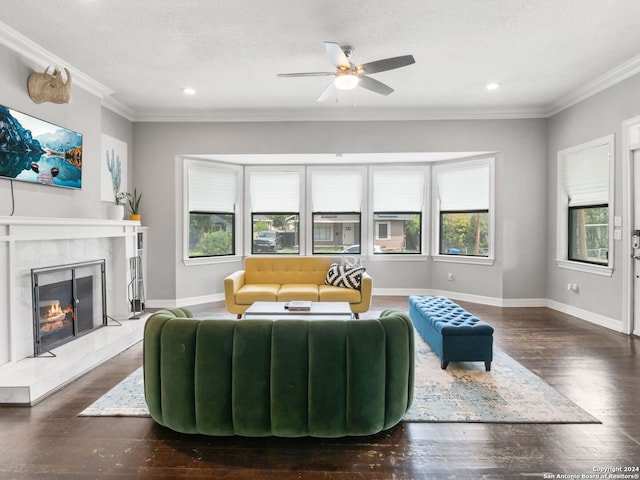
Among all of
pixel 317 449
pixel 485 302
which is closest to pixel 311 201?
pixel 485 302

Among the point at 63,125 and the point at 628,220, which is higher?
the point at 63,125

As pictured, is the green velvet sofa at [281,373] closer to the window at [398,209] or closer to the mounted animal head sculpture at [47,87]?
the mounted animal head sculpture at [47,87]

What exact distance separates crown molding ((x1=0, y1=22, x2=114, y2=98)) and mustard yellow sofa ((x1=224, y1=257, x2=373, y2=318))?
2890 millimetres

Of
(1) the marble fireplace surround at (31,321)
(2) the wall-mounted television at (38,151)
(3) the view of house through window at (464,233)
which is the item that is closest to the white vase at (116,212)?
(1) the marble fireplace surround at (31,321)

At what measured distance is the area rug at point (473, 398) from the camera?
2400 mm

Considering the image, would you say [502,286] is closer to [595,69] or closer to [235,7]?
[595,69]

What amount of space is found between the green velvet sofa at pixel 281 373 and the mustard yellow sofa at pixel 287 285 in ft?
8.29

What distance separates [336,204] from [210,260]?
96.2 inches

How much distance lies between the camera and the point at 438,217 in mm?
6426

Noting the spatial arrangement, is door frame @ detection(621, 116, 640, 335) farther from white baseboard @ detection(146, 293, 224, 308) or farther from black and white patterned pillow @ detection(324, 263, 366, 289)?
white baseboard @ detection(146, 293, 224, 308)

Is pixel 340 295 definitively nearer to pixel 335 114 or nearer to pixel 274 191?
pixel 274 191

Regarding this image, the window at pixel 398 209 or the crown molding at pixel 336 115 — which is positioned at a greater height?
the crown molding at pixel 336 115

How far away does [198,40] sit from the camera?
3463 millimetres

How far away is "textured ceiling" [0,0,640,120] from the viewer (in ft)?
9.76
